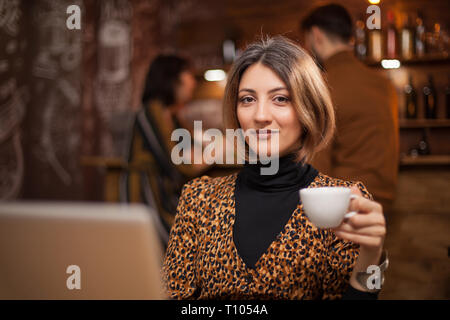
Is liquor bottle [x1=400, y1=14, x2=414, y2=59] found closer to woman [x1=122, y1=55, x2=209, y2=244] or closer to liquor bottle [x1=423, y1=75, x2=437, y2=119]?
liquor bottle [x1=423, y1=75, x2=437, y2=119]

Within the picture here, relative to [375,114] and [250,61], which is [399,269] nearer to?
[375,114]

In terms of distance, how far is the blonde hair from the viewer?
1.15 meters

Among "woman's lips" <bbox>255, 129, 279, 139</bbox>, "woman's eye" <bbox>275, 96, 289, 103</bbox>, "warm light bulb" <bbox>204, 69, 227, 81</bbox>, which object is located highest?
"warm light bulb" <bbox>204, 69, 227, 81</bbox>

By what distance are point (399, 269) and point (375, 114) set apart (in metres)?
0.83

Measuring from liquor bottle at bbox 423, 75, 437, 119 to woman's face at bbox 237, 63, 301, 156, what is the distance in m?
3.00

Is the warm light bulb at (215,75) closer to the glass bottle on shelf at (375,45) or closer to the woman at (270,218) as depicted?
the glass bottle on shelf at (375,45)

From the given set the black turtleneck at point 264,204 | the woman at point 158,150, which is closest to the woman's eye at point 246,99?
the black turtleneck at point 264,204

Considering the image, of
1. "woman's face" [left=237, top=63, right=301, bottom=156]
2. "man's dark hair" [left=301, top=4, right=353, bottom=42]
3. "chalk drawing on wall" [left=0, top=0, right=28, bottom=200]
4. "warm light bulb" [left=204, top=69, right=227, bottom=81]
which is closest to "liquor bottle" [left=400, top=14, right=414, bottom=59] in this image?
"warm light bulb" [left=204, top=69, right=227, bottom=81]

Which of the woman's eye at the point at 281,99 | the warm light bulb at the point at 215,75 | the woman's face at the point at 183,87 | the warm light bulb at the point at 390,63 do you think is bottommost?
the woman's eye at the point at 281,99

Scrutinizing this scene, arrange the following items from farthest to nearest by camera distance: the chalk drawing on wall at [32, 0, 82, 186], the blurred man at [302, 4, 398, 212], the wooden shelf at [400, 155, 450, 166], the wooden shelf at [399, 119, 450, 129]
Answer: the chalk drawing on wall at [32, 0, 82, 186]
the wooden shelf at [399, 119, 450, 129]
the wooden shelf at [400, 155, 450, 166]
the blurred man at [302, 4, 398, 212]

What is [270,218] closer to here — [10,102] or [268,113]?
[268,113]

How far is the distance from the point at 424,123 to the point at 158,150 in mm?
2385

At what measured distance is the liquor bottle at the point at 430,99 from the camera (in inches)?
149

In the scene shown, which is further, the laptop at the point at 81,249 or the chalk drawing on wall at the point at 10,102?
the chalk drawing on wall at the point at 10,102
